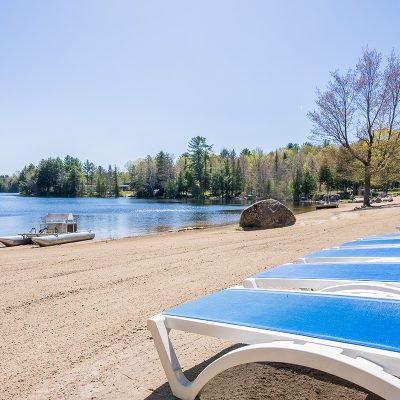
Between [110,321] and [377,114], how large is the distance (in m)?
28.8

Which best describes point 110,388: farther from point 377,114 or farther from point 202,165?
point 202,165

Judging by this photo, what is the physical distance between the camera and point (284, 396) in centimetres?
240

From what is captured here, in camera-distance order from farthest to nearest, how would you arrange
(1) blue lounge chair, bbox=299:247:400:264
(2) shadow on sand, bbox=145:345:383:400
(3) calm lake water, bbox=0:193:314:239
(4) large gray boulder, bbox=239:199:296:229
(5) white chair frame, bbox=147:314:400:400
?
(3) calm lake water, bbox=0:193:314:239 → (4) large gray boulder, bbox=239:199:296:229 → (1) blue lounge chair, bbox=299:247:400:264 → (2) shadow on sand, bbox=145:345:383:400 → (5) white chair frame, bbox=147:314:400:400

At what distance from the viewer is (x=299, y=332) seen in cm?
170

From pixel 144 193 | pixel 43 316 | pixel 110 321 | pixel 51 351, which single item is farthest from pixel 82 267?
pixel 144 193

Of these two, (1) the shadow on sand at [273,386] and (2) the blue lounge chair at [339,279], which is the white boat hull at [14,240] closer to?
(2) the blue lounge chair at [339,279]

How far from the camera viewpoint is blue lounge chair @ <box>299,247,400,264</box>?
382cm

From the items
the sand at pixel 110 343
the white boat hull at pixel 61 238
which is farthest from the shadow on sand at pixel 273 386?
the white boat hull at pixel 61 238

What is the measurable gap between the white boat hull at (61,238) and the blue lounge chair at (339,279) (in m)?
16.1

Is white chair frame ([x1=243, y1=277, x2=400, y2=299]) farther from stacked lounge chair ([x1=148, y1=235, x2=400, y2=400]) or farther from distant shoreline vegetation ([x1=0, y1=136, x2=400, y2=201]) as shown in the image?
distant shoreline vegetation ([x1=0, y1=136, x2=400, y2=201])

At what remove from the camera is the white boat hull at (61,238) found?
17250mm

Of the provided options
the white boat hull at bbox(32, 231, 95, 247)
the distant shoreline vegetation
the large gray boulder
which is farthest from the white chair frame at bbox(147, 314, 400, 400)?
the distant shoreline vegetation

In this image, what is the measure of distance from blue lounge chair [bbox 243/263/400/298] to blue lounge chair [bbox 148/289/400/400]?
523 millimetres

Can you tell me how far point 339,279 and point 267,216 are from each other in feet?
44.2
